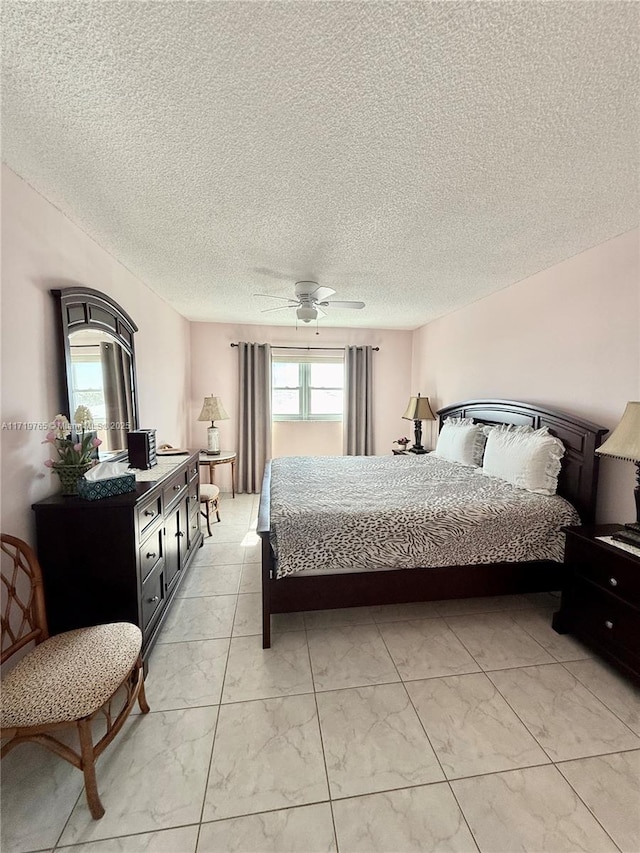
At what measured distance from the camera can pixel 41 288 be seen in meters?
1.77

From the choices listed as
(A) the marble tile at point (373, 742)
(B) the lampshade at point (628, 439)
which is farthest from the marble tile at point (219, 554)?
(B) the lampshade at point (628, 439)

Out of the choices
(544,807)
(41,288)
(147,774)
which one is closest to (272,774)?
(147,774)

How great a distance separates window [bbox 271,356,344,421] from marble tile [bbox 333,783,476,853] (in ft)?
14.6

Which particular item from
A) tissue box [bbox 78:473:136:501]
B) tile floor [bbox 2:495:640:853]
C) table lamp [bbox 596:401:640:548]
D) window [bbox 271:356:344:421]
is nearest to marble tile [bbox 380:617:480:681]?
tile floor [bbox 2:495:640:853]

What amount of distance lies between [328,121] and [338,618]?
266cm

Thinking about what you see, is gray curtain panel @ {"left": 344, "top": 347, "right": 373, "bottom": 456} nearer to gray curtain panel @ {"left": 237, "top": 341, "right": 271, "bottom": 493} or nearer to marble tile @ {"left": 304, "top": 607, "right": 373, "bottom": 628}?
gray curtain panel @ {"left": 237, "top": 341, "right": 271, "bottom": 493}

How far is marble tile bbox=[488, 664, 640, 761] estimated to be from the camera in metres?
1.48

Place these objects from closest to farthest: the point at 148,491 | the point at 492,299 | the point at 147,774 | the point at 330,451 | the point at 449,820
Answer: the point at 449,820, the point at 147,774, the point at 148,491, the point at 492,299, the point at 330,451

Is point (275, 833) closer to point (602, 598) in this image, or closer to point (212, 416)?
point (602, 598)

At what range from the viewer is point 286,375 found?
17.5 ft

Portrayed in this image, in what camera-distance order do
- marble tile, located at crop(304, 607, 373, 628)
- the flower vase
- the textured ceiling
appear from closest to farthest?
the textured ceiling, the flower vase, marble tile, located at crop(304, 607, 373, 628)

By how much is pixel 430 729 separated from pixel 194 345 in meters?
4.88

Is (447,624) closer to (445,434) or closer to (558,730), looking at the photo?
(558,730)

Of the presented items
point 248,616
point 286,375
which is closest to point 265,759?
point 248,616
